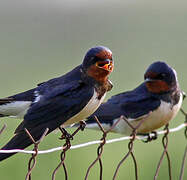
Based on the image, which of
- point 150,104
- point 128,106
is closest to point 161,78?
point 150,104

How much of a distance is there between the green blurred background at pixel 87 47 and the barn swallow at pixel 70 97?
6.69 ft

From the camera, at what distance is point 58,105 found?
17.0 ft

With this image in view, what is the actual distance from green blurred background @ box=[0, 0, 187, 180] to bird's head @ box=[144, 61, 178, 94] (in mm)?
1354

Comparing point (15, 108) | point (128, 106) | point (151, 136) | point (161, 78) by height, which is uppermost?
point (15, 108)

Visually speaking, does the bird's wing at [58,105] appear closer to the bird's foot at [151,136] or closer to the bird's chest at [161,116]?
the bird's chest at [161,116]

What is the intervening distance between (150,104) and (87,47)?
11.1 m

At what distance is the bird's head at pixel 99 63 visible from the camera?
5.21m

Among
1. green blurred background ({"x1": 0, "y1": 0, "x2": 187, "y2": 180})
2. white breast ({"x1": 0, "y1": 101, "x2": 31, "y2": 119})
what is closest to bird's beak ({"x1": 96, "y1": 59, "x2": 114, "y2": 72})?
white breast ({"x1": 0, "y1": 101, "x2": 31, "y2": 119})

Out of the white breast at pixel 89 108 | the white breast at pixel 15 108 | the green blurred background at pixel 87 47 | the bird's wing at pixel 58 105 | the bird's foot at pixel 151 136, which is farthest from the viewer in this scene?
the green blurred background at pixel 87 47

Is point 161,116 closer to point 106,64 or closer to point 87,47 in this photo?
point 106,64

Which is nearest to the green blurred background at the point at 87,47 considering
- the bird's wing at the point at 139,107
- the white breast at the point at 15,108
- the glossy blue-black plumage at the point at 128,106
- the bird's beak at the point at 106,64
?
the glossy blue-black plumage at the point at 128,106

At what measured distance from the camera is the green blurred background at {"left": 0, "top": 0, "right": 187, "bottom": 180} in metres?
7.90

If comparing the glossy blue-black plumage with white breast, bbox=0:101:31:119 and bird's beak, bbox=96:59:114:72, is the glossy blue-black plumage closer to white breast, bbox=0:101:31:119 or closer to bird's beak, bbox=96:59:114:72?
white breast, bbox=0:101:31:119

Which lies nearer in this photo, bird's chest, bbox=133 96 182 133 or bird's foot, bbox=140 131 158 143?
bird's chest, bbox=133 96 182 133
